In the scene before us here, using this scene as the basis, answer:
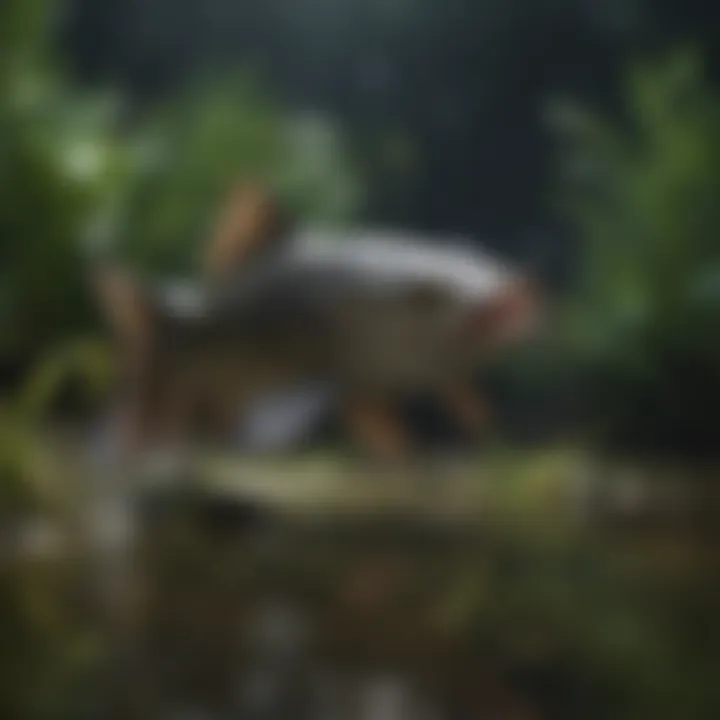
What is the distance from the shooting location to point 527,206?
1.16 meters

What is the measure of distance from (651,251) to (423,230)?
0.59 feet

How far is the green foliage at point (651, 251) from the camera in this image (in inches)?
44.4

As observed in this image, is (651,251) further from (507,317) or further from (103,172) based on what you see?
(103,172)

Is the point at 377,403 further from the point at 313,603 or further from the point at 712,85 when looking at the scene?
the point at 712,85

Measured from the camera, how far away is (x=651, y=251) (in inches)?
45.0

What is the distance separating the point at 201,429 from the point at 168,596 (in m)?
0.14

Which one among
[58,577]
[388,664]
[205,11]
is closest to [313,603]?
[388,664]

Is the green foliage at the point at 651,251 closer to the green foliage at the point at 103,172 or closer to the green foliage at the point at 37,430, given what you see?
the green foliage at the point at 103,172

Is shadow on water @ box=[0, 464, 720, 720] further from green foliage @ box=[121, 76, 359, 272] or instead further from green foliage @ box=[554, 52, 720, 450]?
green foliage @ box=[121, 76, 359, 272]

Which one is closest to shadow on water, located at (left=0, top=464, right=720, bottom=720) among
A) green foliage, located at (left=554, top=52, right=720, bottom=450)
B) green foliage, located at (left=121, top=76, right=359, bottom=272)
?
green foliage, located at (left=554, top=52, right=720, bottom=450)

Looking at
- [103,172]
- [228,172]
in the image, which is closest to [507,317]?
[228,172]

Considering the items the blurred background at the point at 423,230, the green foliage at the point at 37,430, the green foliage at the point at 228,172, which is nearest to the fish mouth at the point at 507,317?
the blurred background at the point at 423,230

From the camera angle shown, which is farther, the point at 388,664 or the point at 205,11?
the point at 205,11

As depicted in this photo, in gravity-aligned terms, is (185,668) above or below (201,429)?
below
